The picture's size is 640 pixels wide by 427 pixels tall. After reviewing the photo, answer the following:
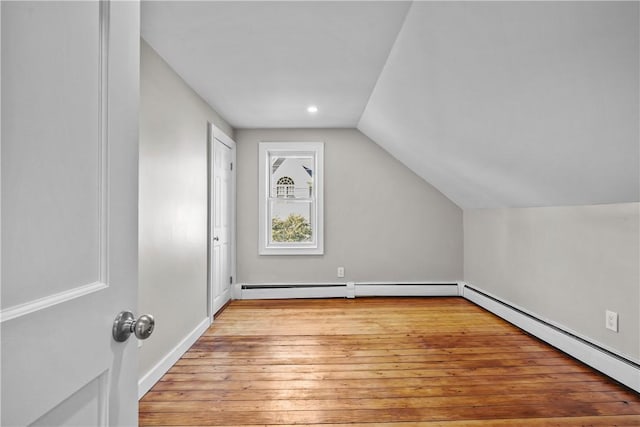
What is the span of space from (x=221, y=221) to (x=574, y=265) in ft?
11.1

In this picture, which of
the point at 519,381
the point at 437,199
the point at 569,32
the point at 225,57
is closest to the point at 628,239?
the point at 519,381

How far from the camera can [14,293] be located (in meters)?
0.51

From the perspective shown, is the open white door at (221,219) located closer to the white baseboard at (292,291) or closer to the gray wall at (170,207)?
the gray wall at (170,207)

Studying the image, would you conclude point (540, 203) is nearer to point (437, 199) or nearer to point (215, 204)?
point (437, 199)

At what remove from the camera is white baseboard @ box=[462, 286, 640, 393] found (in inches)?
87.5

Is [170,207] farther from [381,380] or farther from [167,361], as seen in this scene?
[381,380]

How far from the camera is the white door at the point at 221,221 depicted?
3730 millimetres

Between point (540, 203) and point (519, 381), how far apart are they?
1501 millimetres

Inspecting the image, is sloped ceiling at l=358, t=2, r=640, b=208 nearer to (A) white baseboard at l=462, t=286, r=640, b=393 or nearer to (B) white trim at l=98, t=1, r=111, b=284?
(A) white baseboard at l=462, t=286, r=640, b=393

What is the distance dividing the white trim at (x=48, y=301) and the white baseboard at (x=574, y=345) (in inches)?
113

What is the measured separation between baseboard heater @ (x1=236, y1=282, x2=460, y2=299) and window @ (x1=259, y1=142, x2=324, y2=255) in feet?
1.46

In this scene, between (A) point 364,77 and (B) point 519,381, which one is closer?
(B) point 519,381

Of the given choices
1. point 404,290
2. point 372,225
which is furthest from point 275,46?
point 404,290

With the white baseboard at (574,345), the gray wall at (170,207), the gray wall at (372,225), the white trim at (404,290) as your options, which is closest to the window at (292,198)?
the gray wall at (372,225)
